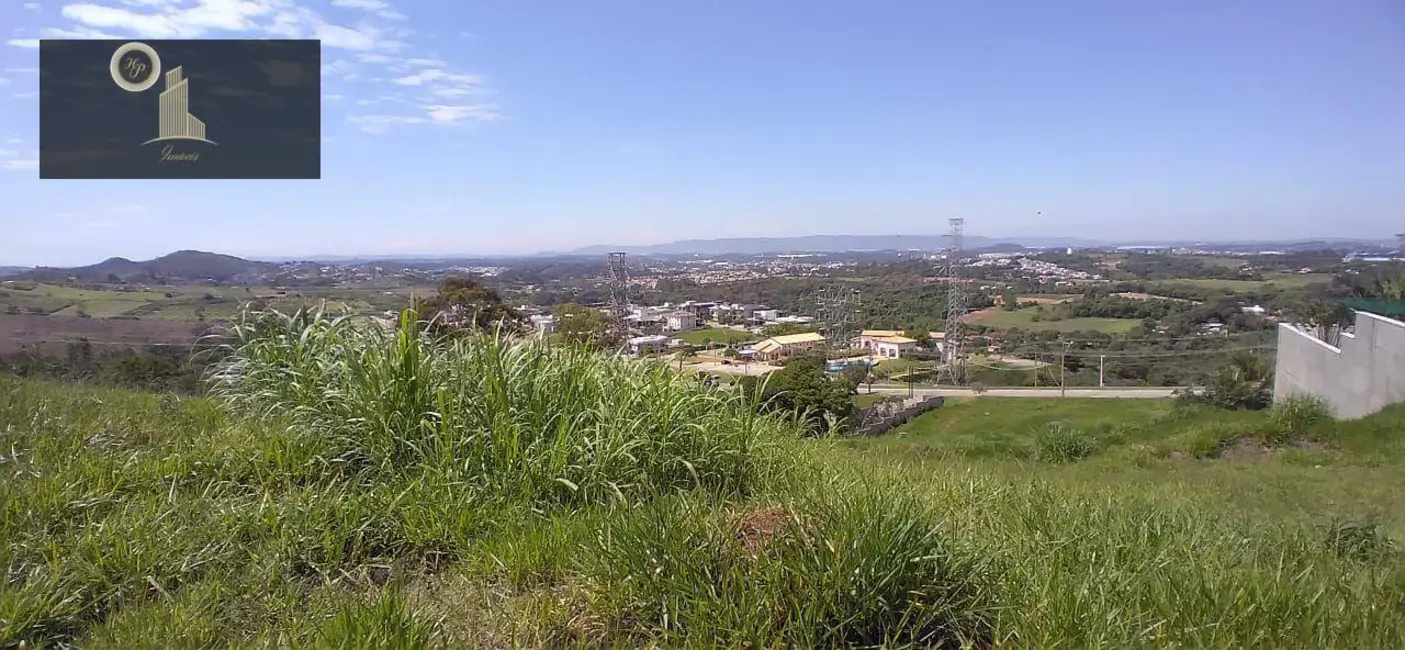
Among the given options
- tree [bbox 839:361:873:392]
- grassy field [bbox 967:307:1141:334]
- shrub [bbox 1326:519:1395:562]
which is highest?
shrub [bbox 1326:519:1395:562]

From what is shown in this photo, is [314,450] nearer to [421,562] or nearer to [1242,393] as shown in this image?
[421,562]

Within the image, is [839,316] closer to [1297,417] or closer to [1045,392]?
[1045,392]

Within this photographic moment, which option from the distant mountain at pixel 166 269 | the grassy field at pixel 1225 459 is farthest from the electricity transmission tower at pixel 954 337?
the distant mountain at pixel 166 269

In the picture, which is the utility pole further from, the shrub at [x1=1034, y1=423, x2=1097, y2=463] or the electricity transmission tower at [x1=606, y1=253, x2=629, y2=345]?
the electricity transmission tower at [x1=606, y1=253, x2=629, y2=345]

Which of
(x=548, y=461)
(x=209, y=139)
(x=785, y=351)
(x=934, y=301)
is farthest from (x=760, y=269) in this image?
(x=548, y=461)

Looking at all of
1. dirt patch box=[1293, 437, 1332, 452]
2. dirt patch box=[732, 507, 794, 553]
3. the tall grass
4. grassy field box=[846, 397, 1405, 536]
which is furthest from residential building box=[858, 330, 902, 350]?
→ dirt patch box=[732, 507, 794, 553]

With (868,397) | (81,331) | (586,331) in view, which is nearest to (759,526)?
(586,331)

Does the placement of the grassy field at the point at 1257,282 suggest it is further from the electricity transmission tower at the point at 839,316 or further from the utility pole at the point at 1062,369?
the electricity transmission tower at the point at 839,316
